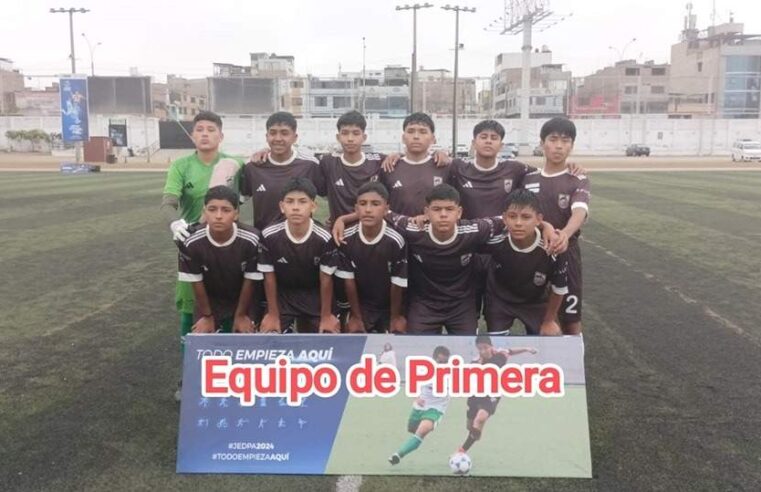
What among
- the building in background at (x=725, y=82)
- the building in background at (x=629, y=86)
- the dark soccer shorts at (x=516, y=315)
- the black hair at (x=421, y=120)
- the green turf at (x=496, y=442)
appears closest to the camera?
the green turf at (x=496, y=442)

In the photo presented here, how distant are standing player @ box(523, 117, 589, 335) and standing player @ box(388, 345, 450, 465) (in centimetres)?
152

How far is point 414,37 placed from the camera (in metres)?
43.8

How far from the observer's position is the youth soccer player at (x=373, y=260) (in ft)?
12.7

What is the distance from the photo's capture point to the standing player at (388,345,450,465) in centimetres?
317

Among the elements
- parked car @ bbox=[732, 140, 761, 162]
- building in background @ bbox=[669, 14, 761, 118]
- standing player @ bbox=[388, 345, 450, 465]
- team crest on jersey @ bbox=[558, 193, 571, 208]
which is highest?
building in background @ bbox=[669, 14, 761, 118]

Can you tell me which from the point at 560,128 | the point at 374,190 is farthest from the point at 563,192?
the point at 374,190

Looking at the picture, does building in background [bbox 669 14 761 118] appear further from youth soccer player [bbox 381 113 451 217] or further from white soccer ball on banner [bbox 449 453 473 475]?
white soccer ball on banner [bbox 449 453 473 475]

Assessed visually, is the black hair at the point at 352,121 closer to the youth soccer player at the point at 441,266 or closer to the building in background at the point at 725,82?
the youth soccer player at the point at 441,266

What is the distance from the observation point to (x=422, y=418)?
10.5ft

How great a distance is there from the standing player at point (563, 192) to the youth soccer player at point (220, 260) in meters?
1.92

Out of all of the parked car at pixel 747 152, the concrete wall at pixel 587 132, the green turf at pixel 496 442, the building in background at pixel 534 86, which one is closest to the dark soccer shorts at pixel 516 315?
the green turf at pixel 496 442

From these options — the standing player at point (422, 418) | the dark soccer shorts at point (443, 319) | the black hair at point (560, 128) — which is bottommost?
the standing player at point (422, 418)

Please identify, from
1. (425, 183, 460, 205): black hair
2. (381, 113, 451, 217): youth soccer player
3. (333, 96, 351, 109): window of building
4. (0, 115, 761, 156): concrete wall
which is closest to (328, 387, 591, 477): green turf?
(425, 183, 460, 205): black hair

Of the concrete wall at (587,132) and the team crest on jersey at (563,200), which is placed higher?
the concrete wall at (587,132)
